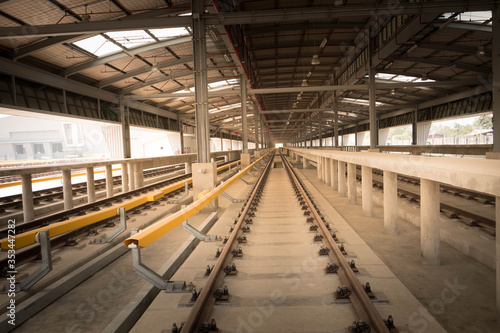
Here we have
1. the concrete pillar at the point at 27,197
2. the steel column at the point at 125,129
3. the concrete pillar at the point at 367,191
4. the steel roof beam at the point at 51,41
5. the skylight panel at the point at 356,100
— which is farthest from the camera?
the skylight panel at the point at 356,100

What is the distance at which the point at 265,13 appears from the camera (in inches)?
398

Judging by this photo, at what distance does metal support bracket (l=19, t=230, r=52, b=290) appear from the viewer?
3865mm

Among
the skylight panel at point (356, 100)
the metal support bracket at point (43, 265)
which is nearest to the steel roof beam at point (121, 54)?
the metal support bracket at point (43, 265)

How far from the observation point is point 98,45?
14148 millimetres

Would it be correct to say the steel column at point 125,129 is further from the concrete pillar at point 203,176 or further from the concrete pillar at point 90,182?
the concrete pillar at point 203,176

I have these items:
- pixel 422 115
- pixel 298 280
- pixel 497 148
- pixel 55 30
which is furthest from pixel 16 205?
pixel 422 115

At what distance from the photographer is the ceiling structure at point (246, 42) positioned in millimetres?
10277

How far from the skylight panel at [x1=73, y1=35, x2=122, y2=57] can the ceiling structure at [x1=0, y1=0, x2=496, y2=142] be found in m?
0.04

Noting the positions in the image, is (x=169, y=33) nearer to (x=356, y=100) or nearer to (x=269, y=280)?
(x=269, y=280)

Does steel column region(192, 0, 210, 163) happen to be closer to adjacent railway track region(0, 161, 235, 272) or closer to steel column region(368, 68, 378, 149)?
adjacent railway track region(0, 161, 235, 272)

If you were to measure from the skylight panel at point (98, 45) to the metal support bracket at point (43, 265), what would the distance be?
1239 centimetres

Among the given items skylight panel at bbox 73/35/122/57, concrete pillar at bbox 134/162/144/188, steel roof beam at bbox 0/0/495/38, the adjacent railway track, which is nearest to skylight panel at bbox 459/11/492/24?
steel roof beam at bbox 0/0/495/38

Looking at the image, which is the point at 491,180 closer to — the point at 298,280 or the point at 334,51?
the point at 298,280

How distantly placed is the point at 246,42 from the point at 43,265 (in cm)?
1708
